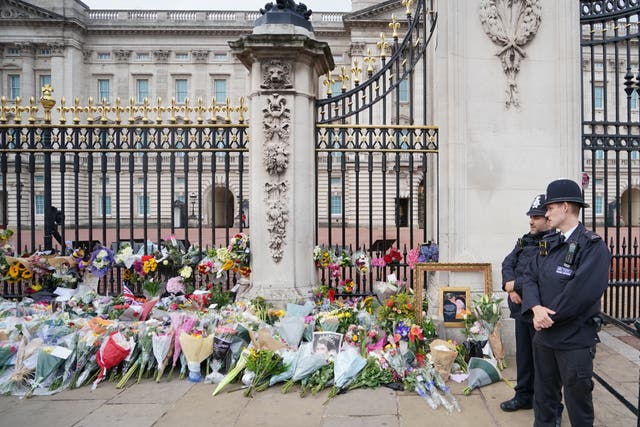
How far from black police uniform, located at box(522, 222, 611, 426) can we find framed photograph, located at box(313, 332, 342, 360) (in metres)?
2.09

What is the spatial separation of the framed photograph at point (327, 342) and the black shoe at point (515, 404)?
1696mm

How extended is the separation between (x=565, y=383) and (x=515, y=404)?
0.99 meters

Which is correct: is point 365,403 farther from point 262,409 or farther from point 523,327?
point 523,327

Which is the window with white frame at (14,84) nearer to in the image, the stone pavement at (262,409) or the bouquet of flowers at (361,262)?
the bouquet of flowers at (361,262)

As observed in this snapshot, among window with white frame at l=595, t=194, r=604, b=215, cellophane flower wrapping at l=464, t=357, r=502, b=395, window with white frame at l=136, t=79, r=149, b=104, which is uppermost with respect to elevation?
window with white frame at l=136, t=79, r=149, b=104

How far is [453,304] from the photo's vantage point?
517 centimetres

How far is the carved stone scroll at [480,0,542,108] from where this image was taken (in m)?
5.44

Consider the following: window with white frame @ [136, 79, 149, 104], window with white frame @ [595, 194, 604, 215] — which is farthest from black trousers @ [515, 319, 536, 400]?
window with white frame @ [136, 79, 149, 104]

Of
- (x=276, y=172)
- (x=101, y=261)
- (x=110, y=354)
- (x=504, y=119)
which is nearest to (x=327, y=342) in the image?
(x=110, y=354)

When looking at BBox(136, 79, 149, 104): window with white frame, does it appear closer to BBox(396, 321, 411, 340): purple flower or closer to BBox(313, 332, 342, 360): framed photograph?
BBox(313, 332, 342, 360): framed photograph

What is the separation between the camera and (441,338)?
516 cm

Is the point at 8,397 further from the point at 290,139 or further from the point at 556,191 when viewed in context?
the point at 556,191

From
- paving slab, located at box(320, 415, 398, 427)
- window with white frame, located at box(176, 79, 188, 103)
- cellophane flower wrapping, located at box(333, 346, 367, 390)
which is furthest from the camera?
window with white frame, located at box(176, 79, 188, 103)

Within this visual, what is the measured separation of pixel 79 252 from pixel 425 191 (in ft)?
18.2
